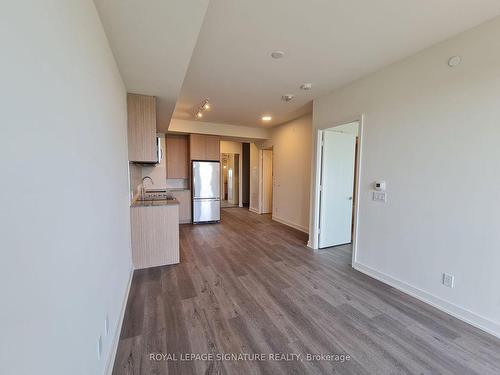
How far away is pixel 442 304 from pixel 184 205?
5102 millimetres

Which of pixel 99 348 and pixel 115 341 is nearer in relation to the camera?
pixel 99 348

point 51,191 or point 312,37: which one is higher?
point 312,37

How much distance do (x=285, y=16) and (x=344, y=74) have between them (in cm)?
140

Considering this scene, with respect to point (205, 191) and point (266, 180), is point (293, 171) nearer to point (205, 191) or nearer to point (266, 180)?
point (266, 180)

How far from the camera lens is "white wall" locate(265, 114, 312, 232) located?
491 cm

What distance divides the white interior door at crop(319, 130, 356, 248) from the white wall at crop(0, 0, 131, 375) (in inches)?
129

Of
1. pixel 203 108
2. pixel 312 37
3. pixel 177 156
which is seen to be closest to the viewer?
pixel 312 37

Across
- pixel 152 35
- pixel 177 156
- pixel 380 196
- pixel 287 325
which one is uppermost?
pixel 152 35

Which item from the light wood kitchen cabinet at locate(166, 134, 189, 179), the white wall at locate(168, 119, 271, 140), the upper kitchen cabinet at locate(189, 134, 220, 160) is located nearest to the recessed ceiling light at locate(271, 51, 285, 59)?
the white wall at locate(168, 119, 271, 140)

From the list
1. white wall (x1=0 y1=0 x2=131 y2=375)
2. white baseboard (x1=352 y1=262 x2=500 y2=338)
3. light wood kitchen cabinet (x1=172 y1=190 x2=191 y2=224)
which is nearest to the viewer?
white wall (x1=0 y1=0 x2=131 y2=375)

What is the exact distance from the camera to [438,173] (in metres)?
2.26

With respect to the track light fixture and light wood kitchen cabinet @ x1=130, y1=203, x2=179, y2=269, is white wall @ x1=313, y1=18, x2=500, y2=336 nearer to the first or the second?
the track light fixture

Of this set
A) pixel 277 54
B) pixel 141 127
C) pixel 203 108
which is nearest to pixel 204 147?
pixel 203 108

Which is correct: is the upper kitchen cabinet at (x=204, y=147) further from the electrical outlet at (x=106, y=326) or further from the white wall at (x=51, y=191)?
the electrical outlet at (x=106, y=326)
